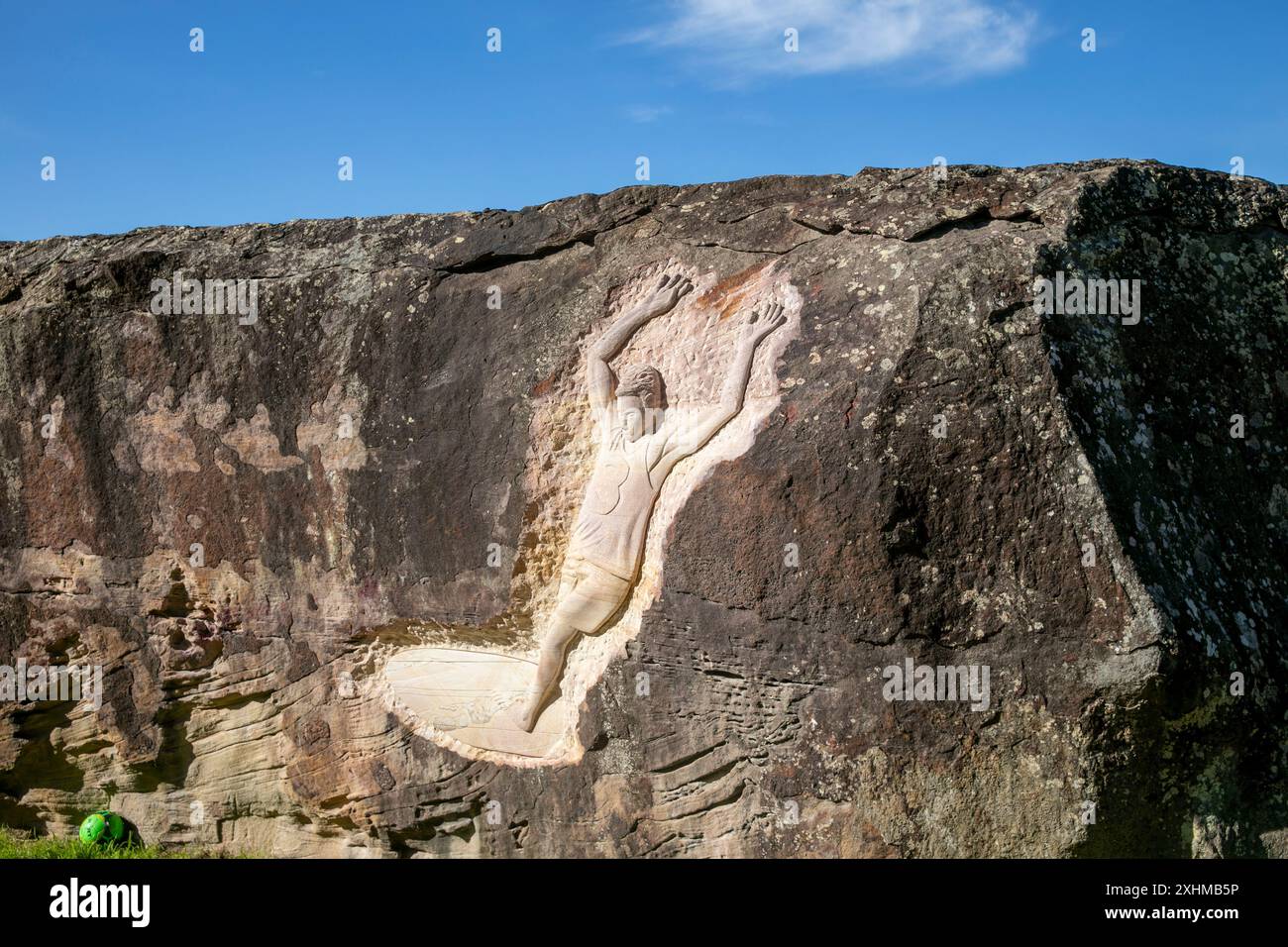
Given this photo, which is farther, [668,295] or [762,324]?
[668,295]

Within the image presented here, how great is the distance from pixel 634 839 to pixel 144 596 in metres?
2.31

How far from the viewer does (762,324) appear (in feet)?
14.3

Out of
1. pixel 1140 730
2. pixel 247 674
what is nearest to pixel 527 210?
pixel 247 674

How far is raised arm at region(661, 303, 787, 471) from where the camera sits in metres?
4.31

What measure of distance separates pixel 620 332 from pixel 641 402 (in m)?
0.29

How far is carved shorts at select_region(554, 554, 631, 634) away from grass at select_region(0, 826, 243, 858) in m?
2.01

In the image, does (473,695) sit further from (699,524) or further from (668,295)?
(668,295)

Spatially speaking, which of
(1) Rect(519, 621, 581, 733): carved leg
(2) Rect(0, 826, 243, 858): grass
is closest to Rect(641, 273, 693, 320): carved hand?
(1) Rect(519, 621, 581, 733): carved leg

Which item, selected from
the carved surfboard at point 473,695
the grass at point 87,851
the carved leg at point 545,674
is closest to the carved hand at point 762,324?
the carved leg at point 545,674

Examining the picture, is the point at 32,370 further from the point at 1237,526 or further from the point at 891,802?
the point at 1237,526

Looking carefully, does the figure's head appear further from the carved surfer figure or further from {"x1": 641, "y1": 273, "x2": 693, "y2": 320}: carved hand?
{"x1": 641, "y1": 273, "x2": 693, "y2": 320}: carved hand

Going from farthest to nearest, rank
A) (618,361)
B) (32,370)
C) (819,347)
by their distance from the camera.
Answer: (32,370), (618,361), (819,347)

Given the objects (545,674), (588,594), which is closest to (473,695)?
(545,674)

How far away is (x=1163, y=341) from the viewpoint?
433 cm
